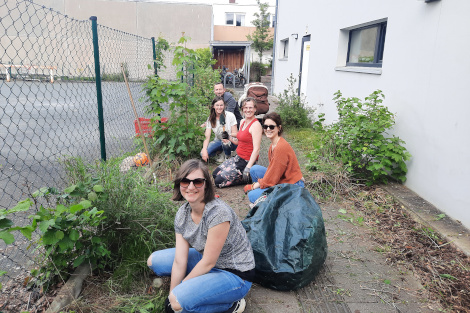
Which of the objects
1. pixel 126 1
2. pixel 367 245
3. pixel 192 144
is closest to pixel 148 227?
pixel 367 245

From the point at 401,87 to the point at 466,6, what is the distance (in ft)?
4.53

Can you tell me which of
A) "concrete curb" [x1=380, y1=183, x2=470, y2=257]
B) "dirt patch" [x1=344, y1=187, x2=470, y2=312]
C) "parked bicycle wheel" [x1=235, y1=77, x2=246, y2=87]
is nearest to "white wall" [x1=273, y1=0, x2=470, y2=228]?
"concrete curb" [x1=380, y1=183, x2=470, y2=257]

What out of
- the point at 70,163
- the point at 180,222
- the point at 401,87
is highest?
the point at 401,87

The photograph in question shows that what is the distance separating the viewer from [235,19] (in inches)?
1400

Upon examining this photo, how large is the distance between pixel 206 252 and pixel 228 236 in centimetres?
19

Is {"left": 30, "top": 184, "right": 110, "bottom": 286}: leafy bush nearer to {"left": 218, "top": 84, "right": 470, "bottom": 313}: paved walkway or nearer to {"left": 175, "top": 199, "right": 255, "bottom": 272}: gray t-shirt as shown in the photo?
{"left": 175, "top": 199, "right": 255, "bottom": 272}: gray t-shirt

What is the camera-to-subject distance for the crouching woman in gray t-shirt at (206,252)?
84.7 inches

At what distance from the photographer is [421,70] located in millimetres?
4266

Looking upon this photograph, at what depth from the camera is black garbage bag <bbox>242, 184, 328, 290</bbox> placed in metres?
2.58

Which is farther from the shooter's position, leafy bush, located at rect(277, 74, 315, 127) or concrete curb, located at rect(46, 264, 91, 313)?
leafy bush, located at rect(277, 74, 315, 127)

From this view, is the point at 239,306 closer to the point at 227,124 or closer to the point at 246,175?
the point at 246,175

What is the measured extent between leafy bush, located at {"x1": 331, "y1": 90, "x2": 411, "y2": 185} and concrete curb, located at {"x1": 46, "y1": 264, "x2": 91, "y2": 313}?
3583 mm

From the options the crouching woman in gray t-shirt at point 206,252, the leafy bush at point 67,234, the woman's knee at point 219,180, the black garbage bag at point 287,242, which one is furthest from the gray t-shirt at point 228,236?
the woman's knee at point 219,180

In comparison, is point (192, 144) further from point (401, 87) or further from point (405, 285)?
point (405, 285)
